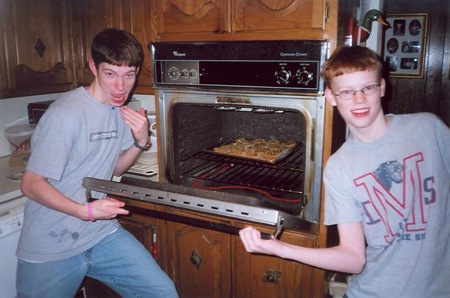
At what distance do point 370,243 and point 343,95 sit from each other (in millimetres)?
523

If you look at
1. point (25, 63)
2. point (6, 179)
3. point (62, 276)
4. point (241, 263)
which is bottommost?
point (241, 263)

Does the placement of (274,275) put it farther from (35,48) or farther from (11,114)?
(11,114)

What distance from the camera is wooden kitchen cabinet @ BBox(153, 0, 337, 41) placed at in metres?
1.57

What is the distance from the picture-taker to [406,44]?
4062 millimetres

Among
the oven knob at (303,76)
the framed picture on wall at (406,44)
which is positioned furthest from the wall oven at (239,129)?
the framed picture on wall at (406,44)

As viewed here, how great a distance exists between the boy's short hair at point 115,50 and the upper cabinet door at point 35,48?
988mm

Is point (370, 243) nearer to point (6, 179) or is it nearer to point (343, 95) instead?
Result: point (343, 95)

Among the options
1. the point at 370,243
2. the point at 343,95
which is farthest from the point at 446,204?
the point at 343,95

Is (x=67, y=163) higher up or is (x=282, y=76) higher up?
(x=282, y=76)

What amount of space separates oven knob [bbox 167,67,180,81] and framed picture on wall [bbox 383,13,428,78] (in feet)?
9.80

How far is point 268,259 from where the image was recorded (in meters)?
1.85

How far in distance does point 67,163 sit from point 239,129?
3.94 feet

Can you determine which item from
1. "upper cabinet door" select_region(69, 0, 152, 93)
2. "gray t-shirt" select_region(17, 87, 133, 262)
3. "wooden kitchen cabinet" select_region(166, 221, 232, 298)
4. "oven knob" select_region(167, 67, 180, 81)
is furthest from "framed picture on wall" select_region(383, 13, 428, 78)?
"gray t-shirt" select_region(17, 87, 133, 262)

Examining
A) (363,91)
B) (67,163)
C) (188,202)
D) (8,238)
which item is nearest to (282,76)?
(363,91)
